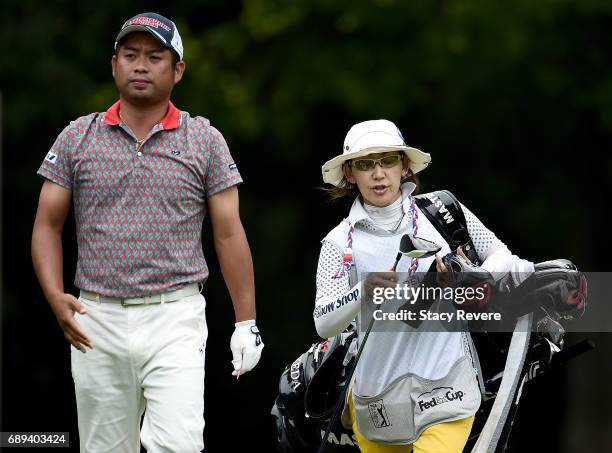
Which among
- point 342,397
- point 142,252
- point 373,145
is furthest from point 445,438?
point 142,252

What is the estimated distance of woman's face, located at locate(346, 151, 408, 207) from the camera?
18.4ft

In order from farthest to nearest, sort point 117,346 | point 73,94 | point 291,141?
1. point 291,141
2. point 73,94
3. point 117,346

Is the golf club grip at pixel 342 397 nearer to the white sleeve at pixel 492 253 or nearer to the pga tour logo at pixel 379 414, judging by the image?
the pga tour logo at pixel 379 414

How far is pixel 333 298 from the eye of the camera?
17.8 ft

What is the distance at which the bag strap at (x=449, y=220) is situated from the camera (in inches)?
222

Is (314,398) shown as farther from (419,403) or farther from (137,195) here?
(137,195)

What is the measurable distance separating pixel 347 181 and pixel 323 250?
41cm

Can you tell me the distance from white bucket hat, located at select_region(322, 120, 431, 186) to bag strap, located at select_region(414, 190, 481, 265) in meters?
0.18

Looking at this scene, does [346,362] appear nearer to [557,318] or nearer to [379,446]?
[379,446]

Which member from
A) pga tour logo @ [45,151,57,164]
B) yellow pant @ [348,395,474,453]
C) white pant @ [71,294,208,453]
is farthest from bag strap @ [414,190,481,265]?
pga tour logo @ [45,151,57,164]

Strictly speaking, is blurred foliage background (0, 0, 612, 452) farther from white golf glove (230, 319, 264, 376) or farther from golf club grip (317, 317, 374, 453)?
golf club grip (317, 317, 374, 453)

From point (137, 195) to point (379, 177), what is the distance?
96cm

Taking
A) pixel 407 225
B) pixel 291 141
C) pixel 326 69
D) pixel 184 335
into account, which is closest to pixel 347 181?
pixel 407 225

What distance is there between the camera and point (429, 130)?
14.8 metres
